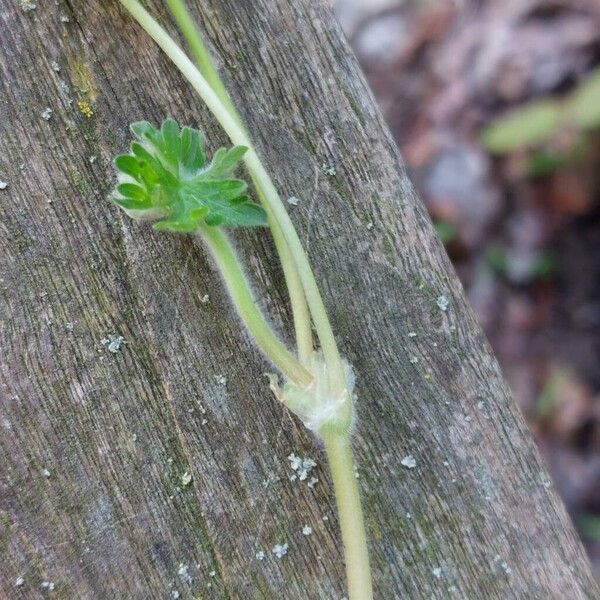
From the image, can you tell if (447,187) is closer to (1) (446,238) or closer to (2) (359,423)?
(1) (446,238)

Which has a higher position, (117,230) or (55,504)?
(117,230)

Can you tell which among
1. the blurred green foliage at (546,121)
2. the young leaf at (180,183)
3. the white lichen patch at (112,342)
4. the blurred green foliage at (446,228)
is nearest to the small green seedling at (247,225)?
the young leaf at (180,183)

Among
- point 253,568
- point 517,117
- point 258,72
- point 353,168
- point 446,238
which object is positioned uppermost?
point 258,72

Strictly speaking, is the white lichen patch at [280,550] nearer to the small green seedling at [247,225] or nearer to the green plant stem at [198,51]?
the small green seedling at [247,225]

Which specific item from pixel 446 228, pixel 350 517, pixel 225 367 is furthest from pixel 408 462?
pixel 446 228

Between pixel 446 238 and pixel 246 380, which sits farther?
pixel 446 238

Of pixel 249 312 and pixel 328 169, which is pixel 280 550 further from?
pixel 328 169

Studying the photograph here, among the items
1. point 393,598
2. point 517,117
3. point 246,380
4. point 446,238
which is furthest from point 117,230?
point 517,117
